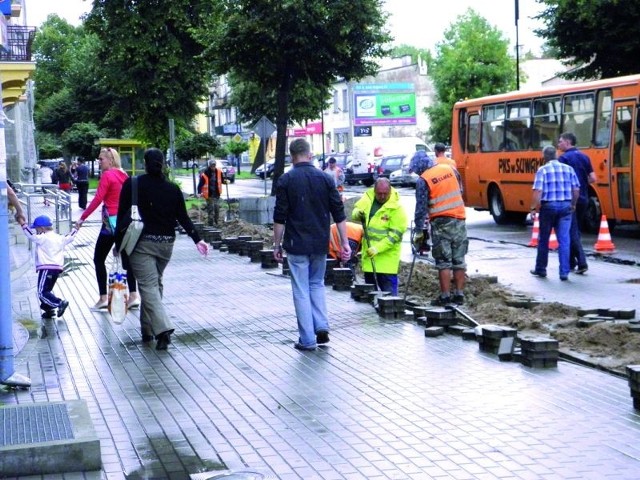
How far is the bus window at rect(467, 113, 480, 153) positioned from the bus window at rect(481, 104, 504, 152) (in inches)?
10.1

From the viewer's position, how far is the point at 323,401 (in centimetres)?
801

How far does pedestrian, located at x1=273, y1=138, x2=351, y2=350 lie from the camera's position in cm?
1016

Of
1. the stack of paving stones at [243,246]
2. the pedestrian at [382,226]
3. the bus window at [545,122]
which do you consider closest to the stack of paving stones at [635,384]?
the pedestrian at [382,226]

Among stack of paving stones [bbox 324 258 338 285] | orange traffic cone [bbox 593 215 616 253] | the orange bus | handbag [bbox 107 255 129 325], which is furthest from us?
the orange bus

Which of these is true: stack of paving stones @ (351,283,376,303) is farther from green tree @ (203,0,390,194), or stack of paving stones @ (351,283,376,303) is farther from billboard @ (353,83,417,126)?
billboard @ (353,83,417,126)

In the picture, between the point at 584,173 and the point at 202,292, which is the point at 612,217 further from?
the point at 202,292

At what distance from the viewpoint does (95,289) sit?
612 inches

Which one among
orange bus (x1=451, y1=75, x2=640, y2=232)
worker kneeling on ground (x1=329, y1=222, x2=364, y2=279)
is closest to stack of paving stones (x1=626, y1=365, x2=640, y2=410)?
worker kneeling on ground (x1=329, y1=222, x2=364, y2=279)

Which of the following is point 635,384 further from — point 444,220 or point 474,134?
point 474,134

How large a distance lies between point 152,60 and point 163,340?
36.8 meters

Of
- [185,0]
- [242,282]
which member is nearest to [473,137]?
[242,282]

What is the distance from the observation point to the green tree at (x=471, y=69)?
245 ft

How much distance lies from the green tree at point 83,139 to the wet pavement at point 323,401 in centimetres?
6507

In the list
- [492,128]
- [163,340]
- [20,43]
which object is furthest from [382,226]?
[492,128]
